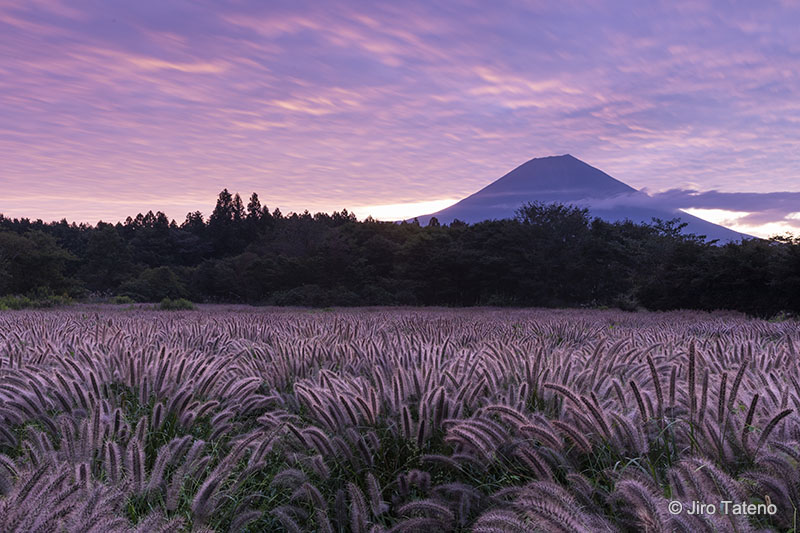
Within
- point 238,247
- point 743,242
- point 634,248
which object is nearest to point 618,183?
point 238,247

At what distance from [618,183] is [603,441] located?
215543 millimetres

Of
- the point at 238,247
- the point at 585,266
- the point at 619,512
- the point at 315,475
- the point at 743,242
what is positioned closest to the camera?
the point at 619,512

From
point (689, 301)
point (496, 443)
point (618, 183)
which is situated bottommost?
point (689, 301)

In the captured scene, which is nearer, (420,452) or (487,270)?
(420,452)

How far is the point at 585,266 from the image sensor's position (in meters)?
38.1

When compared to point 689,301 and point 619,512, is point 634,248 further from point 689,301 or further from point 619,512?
point 619,512

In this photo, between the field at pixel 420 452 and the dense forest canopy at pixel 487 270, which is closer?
the field at pixel 420 452

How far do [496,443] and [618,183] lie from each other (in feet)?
707

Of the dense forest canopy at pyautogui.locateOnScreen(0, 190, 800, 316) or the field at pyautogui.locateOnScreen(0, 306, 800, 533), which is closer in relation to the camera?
the field at pyautogui.locateOnScreen(0, 306, 800, 533)

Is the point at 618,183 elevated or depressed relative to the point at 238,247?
elevated

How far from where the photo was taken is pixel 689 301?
21438 millimetres

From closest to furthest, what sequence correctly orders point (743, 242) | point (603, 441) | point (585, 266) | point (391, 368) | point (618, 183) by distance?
1. point (603, 441)
2. point (391, 368)
3. point (743, 242)
4. point (585, 266)
5. point (618, 183)

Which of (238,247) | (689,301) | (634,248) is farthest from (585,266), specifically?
(238,247)

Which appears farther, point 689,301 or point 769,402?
point 689,301
